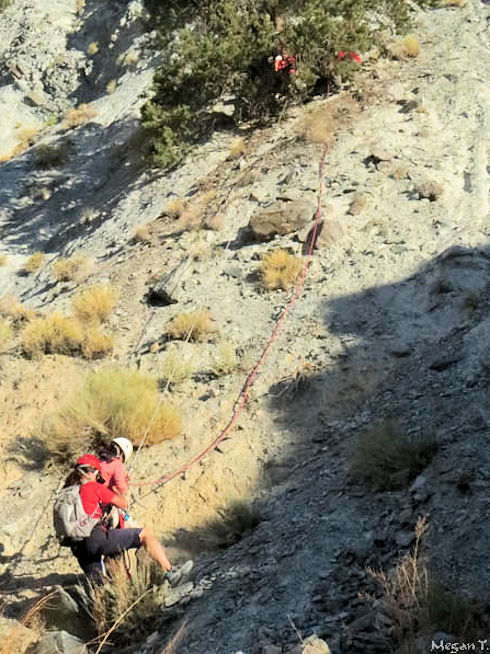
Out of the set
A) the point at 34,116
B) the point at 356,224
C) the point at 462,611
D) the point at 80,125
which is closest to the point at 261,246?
the point at 356,224

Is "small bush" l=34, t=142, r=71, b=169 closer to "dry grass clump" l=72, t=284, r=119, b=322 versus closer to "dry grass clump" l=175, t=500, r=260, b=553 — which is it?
"dry grass clump" l=72, t=284, r=119, b=322

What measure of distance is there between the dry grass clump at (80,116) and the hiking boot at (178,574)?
2114cm

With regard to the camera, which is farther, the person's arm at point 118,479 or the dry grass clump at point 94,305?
the dry grass clump at point 94,305

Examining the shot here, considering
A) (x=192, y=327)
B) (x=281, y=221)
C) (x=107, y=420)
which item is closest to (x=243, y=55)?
Result: (x=281, y=221)

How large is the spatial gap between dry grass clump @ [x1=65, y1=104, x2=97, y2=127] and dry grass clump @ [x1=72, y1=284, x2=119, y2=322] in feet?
49.1

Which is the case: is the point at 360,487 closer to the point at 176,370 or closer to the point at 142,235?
the point at 176,370

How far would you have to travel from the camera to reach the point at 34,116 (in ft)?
87.9

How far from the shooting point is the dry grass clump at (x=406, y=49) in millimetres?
15820

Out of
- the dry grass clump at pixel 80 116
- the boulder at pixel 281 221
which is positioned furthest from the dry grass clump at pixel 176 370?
the dry grass clump at pixel 80 116

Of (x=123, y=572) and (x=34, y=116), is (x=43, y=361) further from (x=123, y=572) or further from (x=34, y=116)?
(x=34, y=116)

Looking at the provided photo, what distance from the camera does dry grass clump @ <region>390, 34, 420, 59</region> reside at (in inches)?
623

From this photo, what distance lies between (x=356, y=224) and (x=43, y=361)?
566 centimetres

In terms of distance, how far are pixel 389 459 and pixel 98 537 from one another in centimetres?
241

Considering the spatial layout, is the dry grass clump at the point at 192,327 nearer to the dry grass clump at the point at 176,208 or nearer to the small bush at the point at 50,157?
the dry grass clump at the point at 176,208
